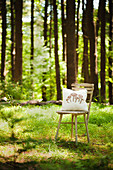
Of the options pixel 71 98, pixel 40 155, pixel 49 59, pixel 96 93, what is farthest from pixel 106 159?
pixel 49 59

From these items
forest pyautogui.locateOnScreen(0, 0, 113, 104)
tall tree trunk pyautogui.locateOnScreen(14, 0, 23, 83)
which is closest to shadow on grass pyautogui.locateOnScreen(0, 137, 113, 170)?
forest pyautogui.locateOnScreen(0, 0, 113, 104)

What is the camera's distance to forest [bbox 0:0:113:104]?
43.4 feet

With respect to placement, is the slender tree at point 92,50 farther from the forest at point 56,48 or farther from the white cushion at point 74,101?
the white cushion at point 74,101

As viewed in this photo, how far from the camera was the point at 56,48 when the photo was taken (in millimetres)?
19047

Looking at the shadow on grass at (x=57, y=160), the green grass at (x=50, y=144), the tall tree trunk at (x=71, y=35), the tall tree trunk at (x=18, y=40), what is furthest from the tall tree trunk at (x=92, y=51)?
the shadow on grass at (x=57, y=160)

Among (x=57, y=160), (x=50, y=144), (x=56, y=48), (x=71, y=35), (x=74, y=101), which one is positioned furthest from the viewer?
(x=56, y=48)

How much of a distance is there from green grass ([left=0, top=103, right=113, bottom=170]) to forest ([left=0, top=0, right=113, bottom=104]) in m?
3.88

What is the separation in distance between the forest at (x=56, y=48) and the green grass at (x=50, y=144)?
388cm

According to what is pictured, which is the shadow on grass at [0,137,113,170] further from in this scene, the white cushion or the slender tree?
the slender tree

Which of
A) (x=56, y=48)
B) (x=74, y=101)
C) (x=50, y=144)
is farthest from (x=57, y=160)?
(x=56, y=48)

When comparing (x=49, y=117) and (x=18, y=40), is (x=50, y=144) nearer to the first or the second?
(x=49, y=117)

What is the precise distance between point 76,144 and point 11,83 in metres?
9.04

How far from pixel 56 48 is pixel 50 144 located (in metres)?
14.3

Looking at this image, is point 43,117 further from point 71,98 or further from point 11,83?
point 11,83
